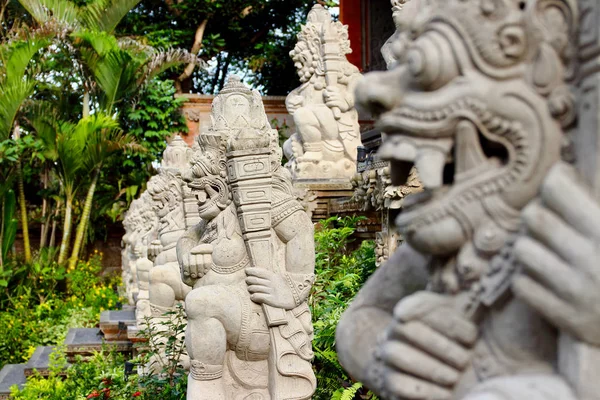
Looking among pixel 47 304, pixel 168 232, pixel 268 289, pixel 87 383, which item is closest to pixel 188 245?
pixel 268 289

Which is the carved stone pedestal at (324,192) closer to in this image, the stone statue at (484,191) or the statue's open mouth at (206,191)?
the statue's open mouth at (206,191)

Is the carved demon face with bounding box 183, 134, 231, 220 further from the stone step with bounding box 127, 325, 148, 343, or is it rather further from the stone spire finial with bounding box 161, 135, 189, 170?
the stone spire finial with bounding box 161, 135, 189, 170

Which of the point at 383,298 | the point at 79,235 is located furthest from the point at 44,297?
the point at 383,298

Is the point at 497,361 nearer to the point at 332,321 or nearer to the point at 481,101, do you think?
the point at 481,101

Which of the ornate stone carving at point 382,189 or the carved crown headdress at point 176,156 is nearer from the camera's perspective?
the ornate stone carving at point 382,189

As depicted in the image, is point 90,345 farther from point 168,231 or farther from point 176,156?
point 168,231

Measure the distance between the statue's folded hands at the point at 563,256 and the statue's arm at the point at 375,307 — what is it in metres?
0.45

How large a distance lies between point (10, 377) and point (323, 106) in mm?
5438

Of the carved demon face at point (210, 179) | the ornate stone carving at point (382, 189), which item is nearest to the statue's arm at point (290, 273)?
the carved demon face at point (210, 179)

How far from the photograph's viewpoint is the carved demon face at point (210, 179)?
474 cm

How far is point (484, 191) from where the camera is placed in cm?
178

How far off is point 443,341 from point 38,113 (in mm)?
15141

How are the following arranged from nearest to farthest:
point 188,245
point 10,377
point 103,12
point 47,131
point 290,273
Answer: point 290,273
point 188,245
point 10,377
point 47,131
point 103,12

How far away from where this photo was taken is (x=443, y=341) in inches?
71.4
